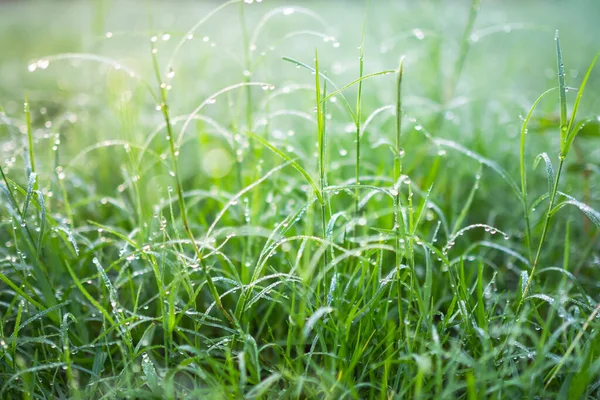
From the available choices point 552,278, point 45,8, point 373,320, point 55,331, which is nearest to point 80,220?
point 55,331

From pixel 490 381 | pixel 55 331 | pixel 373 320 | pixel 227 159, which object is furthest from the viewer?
pixel 227 159

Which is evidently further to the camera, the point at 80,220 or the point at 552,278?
the point at 80,220

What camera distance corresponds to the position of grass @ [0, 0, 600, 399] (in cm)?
80

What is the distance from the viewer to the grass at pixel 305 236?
80cm

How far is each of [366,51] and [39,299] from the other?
8.13 feet

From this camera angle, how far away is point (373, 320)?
0.88 m

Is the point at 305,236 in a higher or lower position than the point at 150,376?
higher

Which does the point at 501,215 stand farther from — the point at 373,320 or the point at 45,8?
the point at 45,8

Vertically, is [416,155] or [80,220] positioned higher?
[416,155]

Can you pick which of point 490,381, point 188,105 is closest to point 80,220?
point 188,105

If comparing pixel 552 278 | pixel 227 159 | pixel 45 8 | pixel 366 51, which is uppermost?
pixel 45 8

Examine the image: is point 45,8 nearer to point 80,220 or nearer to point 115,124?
point 115,124

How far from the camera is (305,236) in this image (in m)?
0.82

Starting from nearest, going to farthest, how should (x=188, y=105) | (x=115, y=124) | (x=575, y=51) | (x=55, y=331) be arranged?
1. (x=55, y=331)
2. (x=115, y=124)
3. (x=188, y=105)
4. (x=575, y=51)
